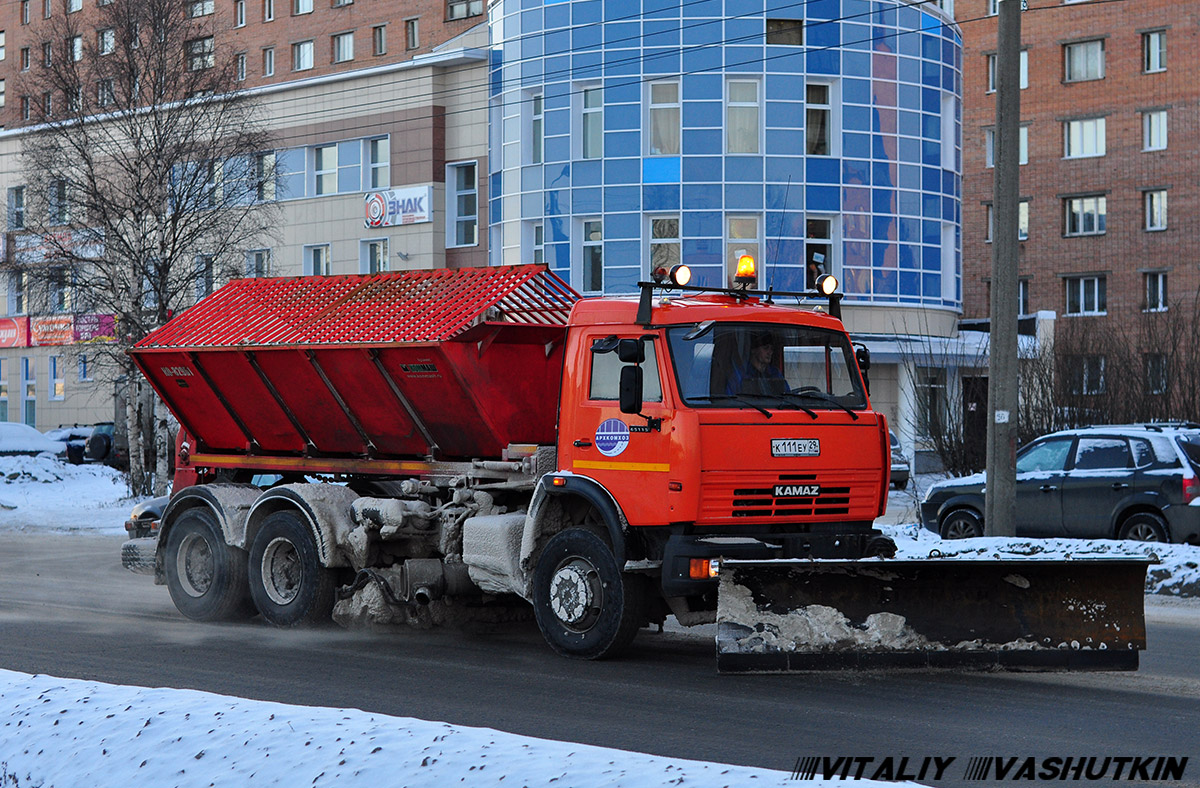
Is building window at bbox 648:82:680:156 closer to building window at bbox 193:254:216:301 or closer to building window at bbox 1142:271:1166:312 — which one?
building window at bbox 193:254:216:301

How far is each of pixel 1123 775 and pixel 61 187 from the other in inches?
1120

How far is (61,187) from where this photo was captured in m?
31.3

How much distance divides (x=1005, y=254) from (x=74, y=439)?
1570 inches

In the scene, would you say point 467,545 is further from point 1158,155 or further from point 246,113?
point 1158,155

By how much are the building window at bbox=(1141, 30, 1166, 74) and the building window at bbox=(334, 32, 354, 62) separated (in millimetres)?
30774

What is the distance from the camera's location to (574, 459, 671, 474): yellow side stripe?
10000 mm

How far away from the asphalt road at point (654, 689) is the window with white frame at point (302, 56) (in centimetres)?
5149

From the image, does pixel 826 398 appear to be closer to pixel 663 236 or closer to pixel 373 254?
pixel 663 236

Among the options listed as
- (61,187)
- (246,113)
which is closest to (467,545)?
(61,187)

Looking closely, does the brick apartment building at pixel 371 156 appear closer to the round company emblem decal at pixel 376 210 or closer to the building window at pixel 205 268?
the round company emblem decal at pixel 376 210

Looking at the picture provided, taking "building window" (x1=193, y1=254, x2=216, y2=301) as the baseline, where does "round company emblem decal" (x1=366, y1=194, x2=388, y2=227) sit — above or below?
above

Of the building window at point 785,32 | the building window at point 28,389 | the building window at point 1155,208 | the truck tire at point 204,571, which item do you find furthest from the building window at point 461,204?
the truck tire at point 204,571

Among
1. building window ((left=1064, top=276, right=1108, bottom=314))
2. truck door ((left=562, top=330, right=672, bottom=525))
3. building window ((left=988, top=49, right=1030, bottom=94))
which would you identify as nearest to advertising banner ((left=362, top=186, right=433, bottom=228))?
building window ((left=988, top=49, right=1030, bottom=94))

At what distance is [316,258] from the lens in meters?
50.7
